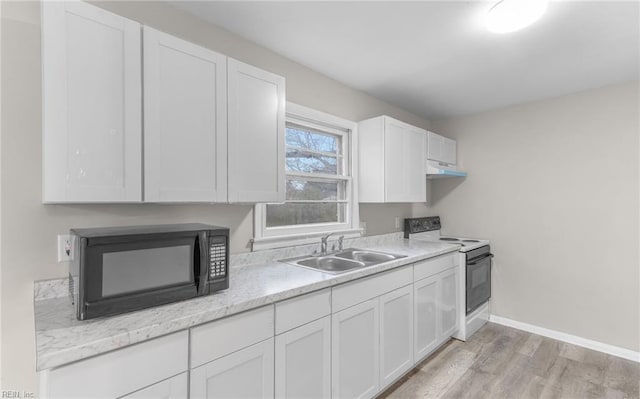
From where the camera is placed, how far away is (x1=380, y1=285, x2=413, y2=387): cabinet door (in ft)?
6.81

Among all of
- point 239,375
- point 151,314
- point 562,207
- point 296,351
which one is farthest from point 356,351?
point 562,207

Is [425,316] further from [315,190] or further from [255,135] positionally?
[255,135]

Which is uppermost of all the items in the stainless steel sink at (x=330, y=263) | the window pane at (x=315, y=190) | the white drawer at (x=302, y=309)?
the window pane at (x=315, y=190)

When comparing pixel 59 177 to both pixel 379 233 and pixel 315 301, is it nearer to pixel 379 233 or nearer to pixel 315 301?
pixel 315 301

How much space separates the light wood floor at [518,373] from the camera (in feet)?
7.16

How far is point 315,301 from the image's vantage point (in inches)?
64.6

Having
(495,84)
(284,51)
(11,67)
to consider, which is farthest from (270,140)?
(495,84)

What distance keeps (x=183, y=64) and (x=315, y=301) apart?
1.38 m

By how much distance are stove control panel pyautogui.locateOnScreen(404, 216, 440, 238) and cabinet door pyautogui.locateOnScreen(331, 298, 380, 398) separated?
157 centimetres

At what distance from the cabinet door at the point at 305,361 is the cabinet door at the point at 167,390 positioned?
447 millimetres

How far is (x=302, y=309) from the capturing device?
1575 millimetres

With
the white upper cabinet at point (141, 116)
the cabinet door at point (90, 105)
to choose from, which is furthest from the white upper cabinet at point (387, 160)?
the cabinet door at point (90, 105)

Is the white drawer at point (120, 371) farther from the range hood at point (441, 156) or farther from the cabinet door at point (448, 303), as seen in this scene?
the range hood at point (441, 156)

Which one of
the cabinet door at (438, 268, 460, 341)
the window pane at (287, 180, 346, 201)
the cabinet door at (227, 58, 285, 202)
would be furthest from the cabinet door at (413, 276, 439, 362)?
the cabinet door at (227, 58, 285, 202)
